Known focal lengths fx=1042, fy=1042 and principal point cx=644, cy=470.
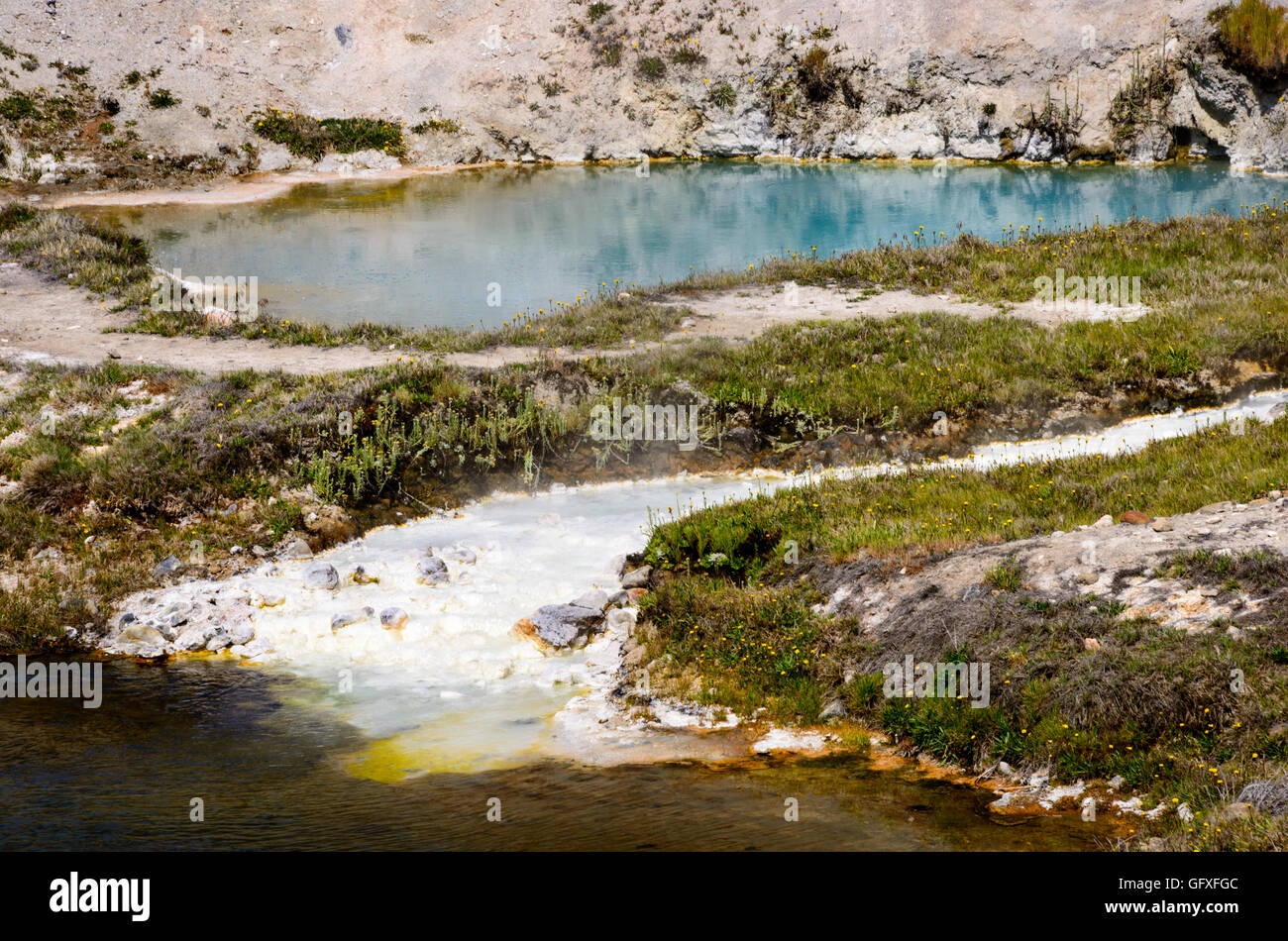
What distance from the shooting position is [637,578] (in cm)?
1480

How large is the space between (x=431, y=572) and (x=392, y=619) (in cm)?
141

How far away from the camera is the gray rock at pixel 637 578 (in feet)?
48.5

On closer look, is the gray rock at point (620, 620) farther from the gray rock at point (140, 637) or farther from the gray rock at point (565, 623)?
the gray rock at point (140, 637)

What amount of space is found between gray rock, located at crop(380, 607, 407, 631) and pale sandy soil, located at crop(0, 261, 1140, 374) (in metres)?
8.47

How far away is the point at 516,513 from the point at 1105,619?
1010 centimetres

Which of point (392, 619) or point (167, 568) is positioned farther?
point (167, 568)

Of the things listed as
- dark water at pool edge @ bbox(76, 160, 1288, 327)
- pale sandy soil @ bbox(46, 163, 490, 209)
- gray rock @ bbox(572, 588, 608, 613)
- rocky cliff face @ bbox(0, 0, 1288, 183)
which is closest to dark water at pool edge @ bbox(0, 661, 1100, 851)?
gray rock @ bbox(572, 588, 608, 613)

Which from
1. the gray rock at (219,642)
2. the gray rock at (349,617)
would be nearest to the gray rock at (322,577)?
the gray rock at (349,617)

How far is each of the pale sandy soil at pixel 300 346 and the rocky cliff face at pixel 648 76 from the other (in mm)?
29844

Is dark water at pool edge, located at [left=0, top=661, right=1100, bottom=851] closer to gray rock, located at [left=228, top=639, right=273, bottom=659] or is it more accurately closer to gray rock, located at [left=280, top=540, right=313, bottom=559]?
gray rock, located at [left=228, top=639, right=273, bottom=659]

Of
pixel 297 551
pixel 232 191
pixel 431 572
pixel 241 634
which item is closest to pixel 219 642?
pixel 241 634

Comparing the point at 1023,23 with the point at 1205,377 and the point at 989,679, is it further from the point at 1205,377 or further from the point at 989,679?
the point at 989,679

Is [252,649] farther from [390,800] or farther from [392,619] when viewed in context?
[390,800]
